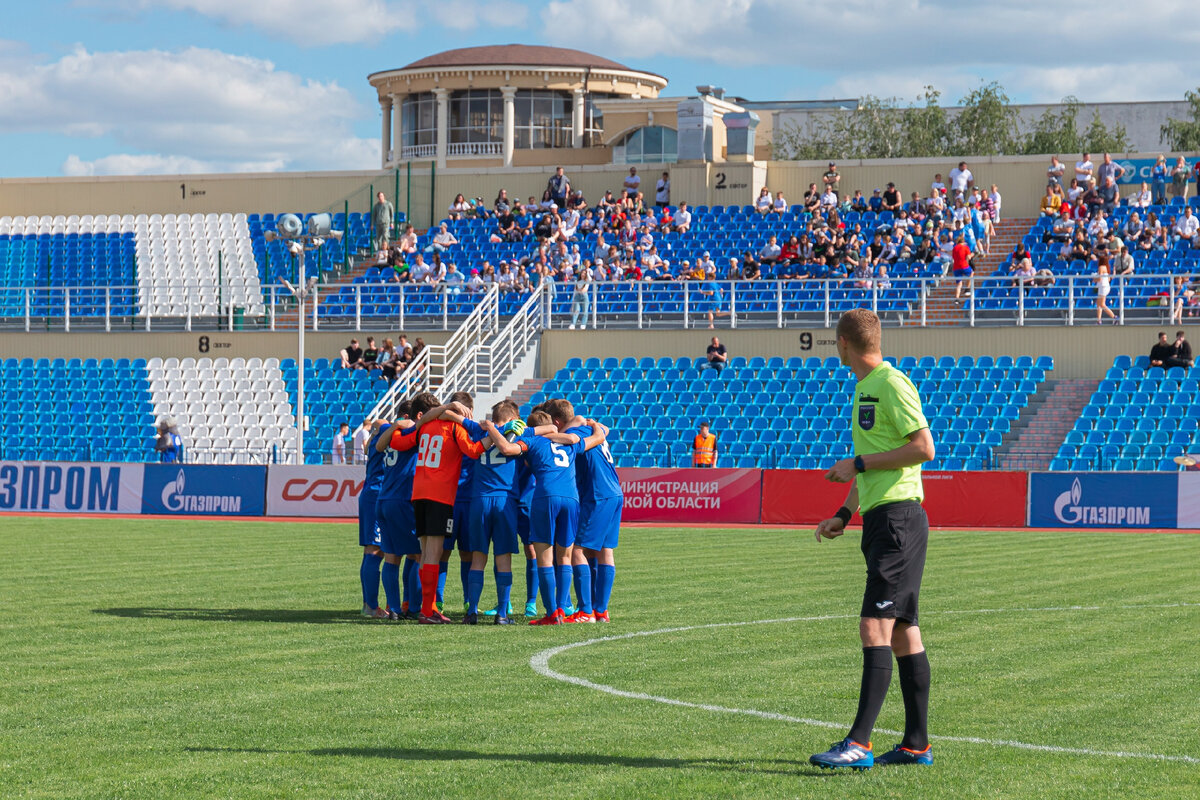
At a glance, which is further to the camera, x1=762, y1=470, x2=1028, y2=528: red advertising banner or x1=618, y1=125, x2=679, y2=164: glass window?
x1=618, y1=125, x2=679, y2=164: glass window

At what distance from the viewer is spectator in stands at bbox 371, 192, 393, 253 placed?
46156 mm

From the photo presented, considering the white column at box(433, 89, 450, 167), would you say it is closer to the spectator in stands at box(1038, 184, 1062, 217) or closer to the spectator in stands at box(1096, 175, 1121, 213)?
the spectator in stands at box(1038, 184, 1062, 217)

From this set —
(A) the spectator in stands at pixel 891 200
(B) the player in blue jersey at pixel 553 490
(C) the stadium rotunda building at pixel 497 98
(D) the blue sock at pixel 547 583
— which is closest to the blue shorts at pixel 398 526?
(B) the player in blue jersey at pixel 553 490

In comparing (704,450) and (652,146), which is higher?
(652,146)

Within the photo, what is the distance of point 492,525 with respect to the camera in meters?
13.0

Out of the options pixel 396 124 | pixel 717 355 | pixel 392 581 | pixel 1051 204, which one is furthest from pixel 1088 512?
pixel 396 124

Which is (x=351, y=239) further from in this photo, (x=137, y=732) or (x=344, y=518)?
(x=137, y=732)

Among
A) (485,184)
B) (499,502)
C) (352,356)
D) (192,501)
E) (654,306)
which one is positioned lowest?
(192,501)

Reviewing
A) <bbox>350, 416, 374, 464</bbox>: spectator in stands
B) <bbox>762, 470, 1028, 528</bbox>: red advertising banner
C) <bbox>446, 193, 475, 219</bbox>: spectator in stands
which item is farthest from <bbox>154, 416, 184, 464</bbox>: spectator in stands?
<bbox>762, 470, 1028, 528</bbox>: red advertising banner

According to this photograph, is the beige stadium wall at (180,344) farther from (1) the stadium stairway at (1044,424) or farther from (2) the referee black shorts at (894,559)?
(2) the referee black shorts at (894,559)

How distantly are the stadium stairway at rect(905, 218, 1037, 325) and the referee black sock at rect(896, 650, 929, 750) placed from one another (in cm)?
2801

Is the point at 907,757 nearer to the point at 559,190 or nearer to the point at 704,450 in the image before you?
the point at 704,450

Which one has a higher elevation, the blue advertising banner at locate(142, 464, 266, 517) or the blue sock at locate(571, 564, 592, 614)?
the blue sock at locate(571, 564, 592, 614)

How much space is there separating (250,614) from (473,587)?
2051 mm
